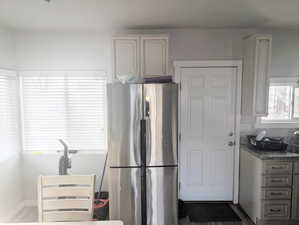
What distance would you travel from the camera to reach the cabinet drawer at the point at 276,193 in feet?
9.07

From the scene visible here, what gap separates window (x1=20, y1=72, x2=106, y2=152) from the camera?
3.38 meters

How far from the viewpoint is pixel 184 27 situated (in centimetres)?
321

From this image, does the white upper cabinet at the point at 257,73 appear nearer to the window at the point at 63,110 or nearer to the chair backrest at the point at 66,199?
the window at the point at 63,110

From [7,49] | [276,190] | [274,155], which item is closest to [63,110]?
[7,49]

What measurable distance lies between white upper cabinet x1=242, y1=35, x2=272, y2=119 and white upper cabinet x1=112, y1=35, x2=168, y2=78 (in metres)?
1.16

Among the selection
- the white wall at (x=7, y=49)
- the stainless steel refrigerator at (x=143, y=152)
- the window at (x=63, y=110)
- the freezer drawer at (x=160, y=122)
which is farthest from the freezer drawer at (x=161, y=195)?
the white wall at (x=7, y=49)

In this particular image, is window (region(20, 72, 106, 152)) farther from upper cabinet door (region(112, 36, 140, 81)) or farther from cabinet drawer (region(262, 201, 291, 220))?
cabinet drawer (region(262, 201, 291, 220))

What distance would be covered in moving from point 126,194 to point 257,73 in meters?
2.27

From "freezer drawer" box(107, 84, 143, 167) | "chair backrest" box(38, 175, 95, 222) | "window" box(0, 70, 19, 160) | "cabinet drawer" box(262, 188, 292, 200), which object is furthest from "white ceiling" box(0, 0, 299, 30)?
"cabinet drawer" box(262, 188, 292, 200)

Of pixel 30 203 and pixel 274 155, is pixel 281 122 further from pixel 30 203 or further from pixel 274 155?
pixel 30 203

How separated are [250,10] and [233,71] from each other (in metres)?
1.01

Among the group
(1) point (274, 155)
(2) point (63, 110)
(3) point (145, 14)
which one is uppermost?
(3) point (145, 14)

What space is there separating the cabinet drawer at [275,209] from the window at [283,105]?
3.63 feet

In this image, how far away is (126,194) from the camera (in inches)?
104
